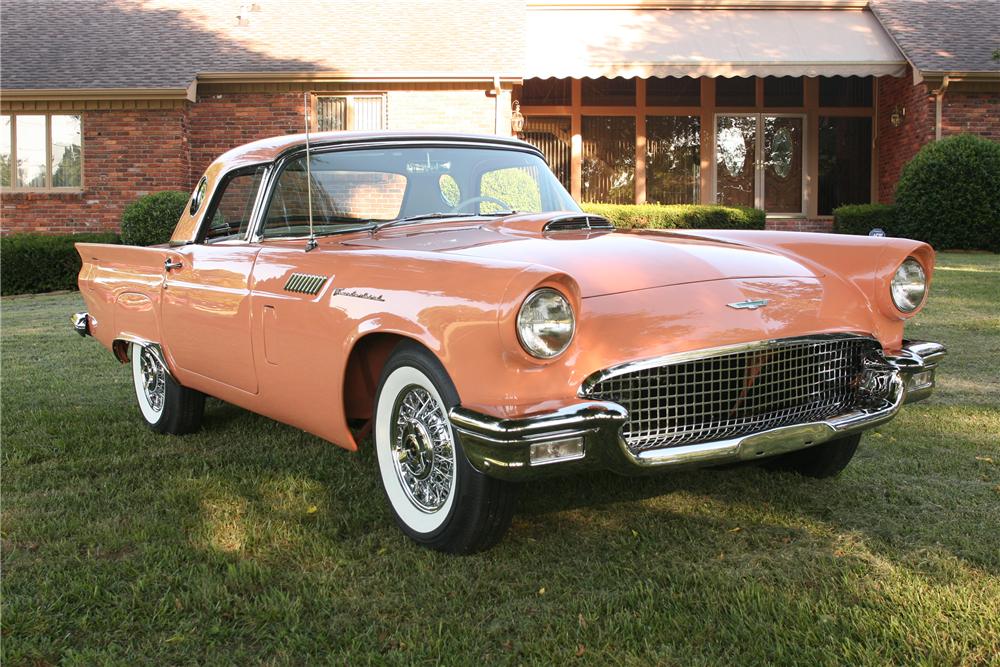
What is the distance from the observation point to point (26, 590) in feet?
9.32

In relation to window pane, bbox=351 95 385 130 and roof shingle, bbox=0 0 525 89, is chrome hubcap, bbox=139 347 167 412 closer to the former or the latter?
roof shingle, bbox=0 0 525 89

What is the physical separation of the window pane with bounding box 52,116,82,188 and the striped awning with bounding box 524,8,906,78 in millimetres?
8074

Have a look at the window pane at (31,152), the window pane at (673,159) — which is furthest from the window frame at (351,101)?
the window pane at (673,159)

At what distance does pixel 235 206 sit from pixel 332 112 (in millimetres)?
12518

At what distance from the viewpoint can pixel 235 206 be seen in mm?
4453

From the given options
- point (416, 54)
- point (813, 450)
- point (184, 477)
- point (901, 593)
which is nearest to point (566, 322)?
point (901, 593)

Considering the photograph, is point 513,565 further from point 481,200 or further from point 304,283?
point 481,200

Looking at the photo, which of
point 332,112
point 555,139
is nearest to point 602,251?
point 332,112

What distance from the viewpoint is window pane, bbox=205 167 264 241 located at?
427 centimetres

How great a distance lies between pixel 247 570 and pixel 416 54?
47.3 ft

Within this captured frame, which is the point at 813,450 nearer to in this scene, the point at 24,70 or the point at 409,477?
the point at 409,477

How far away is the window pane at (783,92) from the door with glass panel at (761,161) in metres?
0.26

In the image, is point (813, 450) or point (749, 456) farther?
point (813, 450)

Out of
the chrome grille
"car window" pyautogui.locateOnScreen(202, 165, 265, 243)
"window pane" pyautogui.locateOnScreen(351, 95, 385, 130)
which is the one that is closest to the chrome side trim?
the chrome grille
